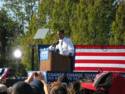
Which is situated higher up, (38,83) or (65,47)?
(65,47)

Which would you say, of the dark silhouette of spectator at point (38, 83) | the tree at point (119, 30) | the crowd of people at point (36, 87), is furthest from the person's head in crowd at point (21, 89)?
the tree at point (119, 30)

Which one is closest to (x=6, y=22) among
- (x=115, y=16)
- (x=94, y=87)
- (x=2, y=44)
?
(x=2, y=44)

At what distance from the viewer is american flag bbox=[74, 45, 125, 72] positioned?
14.9 m

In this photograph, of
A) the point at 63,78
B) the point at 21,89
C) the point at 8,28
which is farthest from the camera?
the point at 8,28

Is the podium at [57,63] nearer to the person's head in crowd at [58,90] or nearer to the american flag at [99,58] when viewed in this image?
the american flag at [99,58]

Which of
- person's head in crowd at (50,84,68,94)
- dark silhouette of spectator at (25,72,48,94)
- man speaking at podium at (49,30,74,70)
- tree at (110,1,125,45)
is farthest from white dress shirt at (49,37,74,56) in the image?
tree at (110,1,125,45)

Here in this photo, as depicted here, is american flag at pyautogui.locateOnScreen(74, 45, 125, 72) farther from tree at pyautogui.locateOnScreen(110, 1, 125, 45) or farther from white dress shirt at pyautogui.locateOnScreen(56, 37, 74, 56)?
tree at pyautogui.locateOnScreen(110, 1, 125, 45)

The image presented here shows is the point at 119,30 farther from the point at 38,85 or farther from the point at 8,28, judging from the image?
the point at 8,28

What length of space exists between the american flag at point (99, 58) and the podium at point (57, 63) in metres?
1.22

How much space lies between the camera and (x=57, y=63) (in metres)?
13.5

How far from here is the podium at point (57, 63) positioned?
1333 cm

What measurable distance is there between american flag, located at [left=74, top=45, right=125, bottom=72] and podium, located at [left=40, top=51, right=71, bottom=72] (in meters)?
1.22

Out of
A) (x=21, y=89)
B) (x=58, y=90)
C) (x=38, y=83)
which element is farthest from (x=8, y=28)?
(x=21, y=89)

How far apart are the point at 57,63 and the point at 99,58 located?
1938 millimetres
